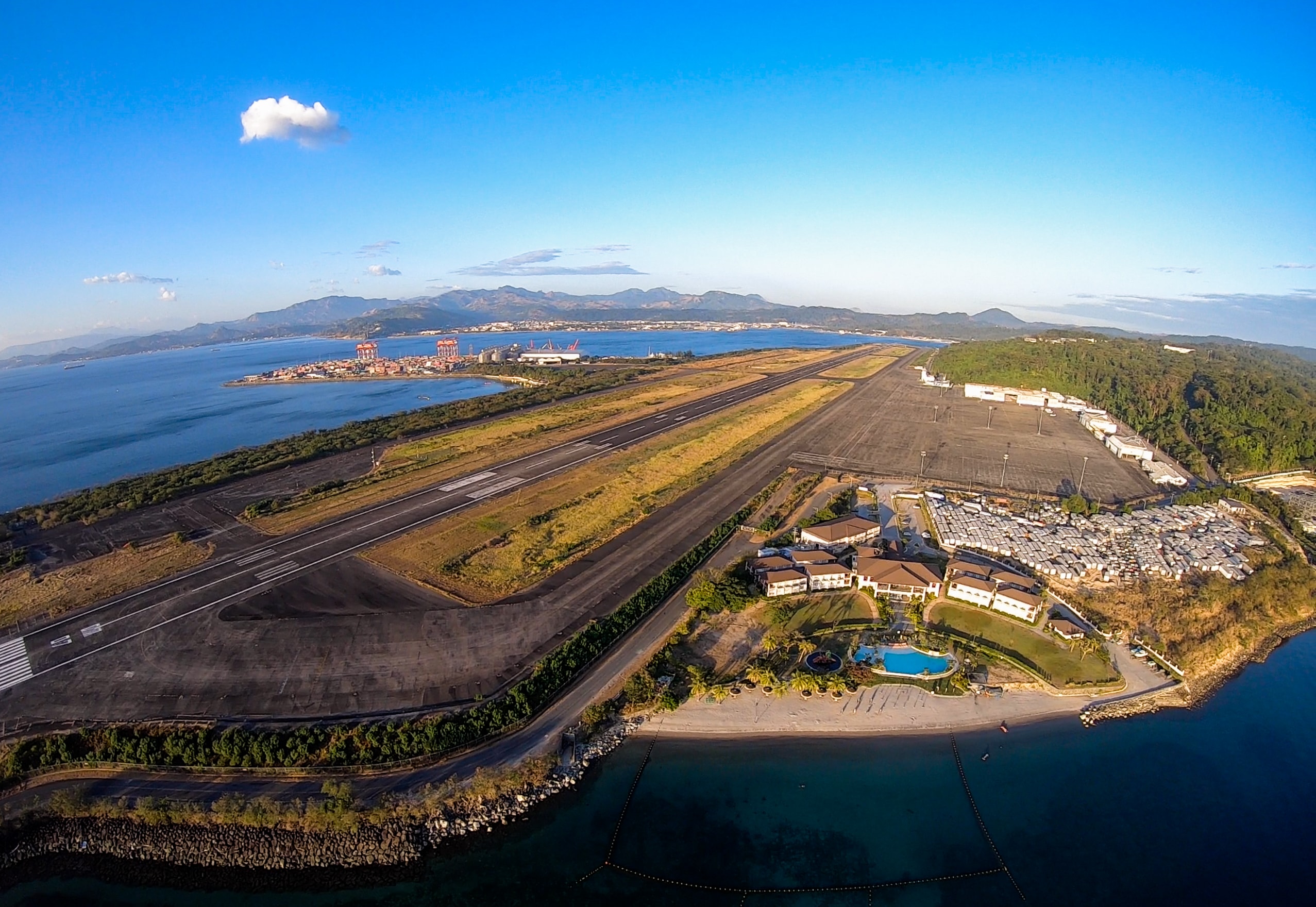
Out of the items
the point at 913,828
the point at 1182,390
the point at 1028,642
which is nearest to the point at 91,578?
the point at 913,828

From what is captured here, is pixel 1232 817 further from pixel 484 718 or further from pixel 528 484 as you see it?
pixel 528 484

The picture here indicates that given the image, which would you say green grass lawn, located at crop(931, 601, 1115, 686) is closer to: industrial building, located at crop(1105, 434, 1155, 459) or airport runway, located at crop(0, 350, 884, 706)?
airport runway, located at crop(0, 350, 884, 706)

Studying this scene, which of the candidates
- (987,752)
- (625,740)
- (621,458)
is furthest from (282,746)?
(621,458)

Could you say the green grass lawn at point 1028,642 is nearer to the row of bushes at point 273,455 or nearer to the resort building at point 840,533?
the resort building at point 840,533

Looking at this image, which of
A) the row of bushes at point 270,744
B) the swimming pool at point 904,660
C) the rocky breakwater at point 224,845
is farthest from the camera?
the swimming pool at point 904,660

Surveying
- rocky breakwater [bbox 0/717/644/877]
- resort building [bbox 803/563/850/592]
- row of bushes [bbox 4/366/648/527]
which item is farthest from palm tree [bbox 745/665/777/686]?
row of bushes [bbox 4/366/648/527]

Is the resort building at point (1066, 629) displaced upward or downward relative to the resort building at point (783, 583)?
downward

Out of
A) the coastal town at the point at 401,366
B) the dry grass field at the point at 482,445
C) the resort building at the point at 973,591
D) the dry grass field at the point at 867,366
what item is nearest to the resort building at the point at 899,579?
the resort building at the point at 973,591
